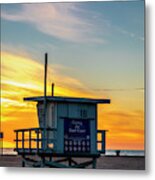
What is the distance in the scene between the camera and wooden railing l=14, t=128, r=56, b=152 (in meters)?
3.69

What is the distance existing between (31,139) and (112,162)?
18.6 inches

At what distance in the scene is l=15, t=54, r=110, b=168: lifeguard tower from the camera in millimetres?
3678

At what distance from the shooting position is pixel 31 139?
12.2 feet

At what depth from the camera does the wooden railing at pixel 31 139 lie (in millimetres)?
3688

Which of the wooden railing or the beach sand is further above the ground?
the wooden railing

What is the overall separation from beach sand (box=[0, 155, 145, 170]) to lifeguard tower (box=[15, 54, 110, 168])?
0.04m

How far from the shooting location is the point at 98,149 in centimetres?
367

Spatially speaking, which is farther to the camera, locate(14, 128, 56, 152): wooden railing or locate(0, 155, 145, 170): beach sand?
locate(14, 128, 56, 152): wooden railing

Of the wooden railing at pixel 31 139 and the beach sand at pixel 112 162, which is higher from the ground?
the wooden railing at pixel 31 139

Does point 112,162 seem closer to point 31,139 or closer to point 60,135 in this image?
point 60,135

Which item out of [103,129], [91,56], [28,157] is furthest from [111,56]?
[28,157]

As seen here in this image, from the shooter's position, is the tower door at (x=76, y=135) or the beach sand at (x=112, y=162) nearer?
the beach sand at (x=112, y=162)

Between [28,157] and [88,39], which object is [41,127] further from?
[88,39]

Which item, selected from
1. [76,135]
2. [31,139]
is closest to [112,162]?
[76,135]
